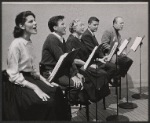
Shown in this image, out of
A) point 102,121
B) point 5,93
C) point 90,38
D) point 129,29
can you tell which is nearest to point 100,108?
point 102,121

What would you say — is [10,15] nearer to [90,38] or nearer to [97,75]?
[90,38]

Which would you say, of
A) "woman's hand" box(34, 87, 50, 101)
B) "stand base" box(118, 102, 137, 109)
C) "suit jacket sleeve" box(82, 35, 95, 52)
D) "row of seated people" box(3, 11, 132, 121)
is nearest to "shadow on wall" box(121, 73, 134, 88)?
"stand base" box(118, 102, 137, 109)

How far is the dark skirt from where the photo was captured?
12.2 ft

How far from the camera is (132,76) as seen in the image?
21.9 ft

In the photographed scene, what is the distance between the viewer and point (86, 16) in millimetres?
5684

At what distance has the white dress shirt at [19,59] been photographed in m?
3.67

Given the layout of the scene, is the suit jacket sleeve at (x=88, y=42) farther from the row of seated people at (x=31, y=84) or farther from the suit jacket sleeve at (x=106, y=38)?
the row of seated people at (x=31, y=84)

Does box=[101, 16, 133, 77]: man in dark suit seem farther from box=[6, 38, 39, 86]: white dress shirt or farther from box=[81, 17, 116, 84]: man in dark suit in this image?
box=[6, 38, 39, 86]: white dress shirt

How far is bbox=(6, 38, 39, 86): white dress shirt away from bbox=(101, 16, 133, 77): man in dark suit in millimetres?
2379

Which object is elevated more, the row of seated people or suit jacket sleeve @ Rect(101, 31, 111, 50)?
suit jacket sleeve @ Rect(101, 31, 111, 50)

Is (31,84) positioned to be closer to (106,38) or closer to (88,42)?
(88,42)

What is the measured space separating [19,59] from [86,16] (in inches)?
92.0

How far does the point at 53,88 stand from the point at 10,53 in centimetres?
77

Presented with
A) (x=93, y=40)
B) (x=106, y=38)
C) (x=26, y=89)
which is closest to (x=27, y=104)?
(x=26, y=89)
